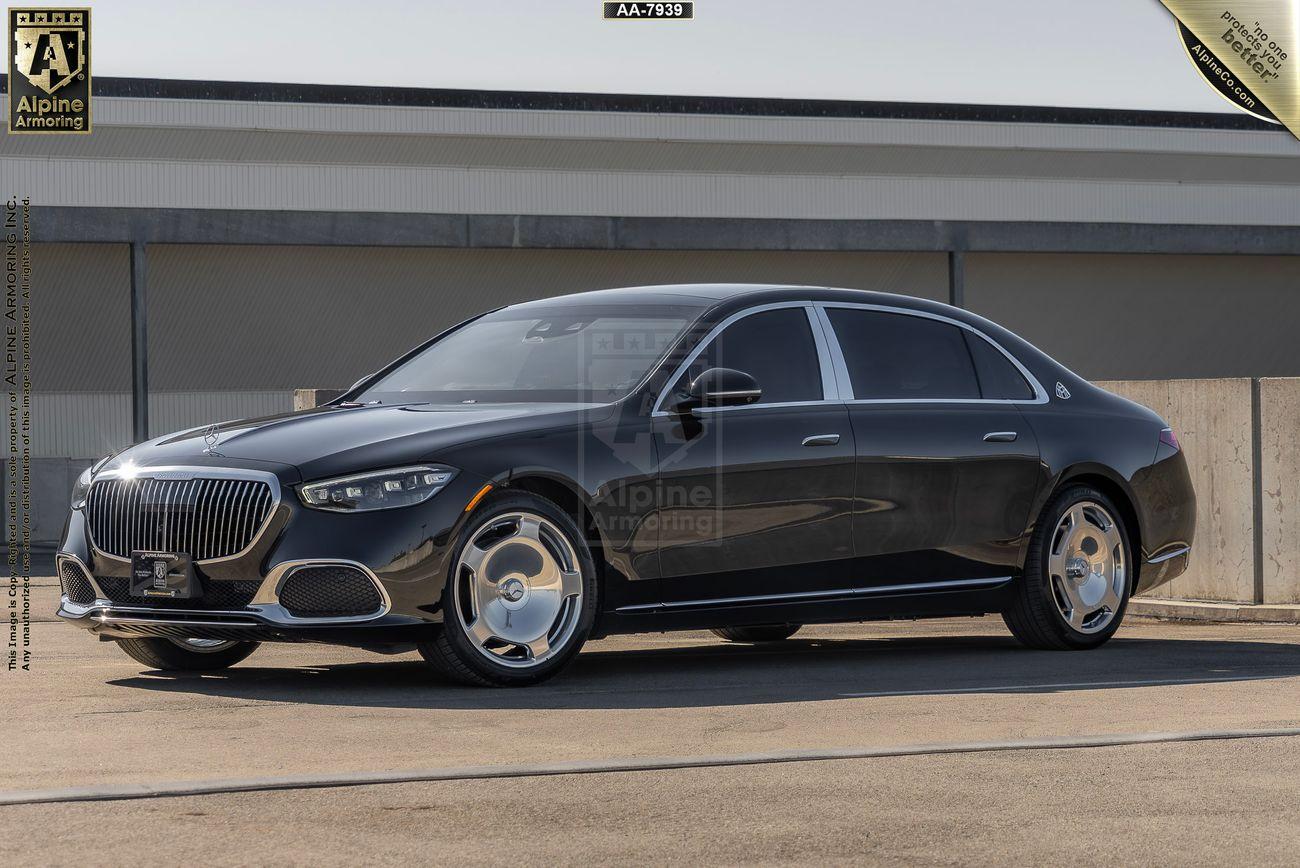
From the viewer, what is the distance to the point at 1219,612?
11.7m

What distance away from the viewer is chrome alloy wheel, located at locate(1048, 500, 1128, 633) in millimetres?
9406

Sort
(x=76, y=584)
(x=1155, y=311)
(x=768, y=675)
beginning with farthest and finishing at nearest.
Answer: (x=1155, y=311) < (x=768, y=675) < (x=76, y=584)

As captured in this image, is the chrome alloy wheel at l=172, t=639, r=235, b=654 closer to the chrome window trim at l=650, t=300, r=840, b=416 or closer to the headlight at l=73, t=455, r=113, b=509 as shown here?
the headlight at l=73, t=455, r=113, b=509

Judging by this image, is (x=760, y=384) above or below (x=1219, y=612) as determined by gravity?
above

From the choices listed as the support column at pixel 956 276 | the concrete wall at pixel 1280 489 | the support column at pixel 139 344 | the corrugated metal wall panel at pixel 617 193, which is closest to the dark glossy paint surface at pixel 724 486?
the concrete wall at pixel 1280 489

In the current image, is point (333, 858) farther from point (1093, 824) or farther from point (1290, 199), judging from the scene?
point (1290, 199)

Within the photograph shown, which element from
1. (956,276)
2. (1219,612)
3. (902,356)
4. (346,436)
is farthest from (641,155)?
(346,436)

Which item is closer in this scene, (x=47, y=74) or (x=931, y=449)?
(x=931, y=449)

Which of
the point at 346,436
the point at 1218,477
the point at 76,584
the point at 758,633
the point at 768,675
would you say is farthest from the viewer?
the point at 1218,477

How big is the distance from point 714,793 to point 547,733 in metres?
1.20

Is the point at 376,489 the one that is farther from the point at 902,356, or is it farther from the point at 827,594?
the point at 902,356

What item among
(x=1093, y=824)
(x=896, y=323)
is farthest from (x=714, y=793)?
(x=896, y=323)

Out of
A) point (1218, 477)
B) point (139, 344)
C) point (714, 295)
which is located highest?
point (139, 344)

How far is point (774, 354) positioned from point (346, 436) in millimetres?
2038
